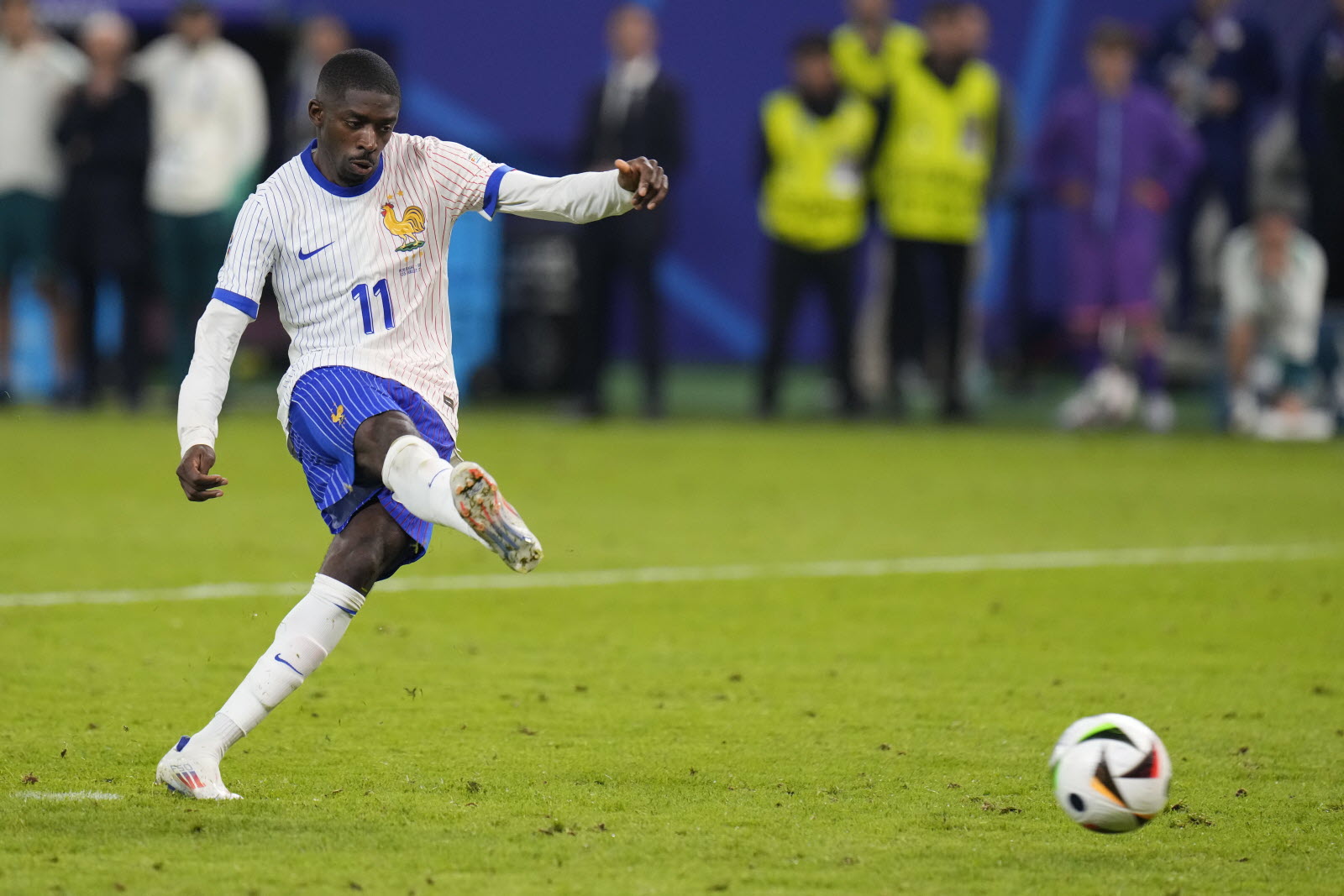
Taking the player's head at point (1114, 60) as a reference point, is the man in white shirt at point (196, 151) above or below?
below

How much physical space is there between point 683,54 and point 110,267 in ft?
26.7

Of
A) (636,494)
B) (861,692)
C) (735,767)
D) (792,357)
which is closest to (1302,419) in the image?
(636,494)

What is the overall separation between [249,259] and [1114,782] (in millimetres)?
2249

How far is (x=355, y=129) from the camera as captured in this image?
4727 millimetres

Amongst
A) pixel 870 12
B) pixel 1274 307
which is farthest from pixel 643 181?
pixel 870 12

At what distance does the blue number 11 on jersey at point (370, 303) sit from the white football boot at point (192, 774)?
3.44 ft

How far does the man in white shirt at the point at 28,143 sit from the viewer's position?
14.5 m

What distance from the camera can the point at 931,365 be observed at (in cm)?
1800

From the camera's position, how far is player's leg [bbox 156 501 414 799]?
455 cm

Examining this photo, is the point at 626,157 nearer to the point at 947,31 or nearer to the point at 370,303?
the point at 947,31

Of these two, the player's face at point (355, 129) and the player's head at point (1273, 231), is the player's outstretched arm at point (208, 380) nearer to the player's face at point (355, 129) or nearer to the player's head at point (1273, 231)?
the player's face at point (355, 129)

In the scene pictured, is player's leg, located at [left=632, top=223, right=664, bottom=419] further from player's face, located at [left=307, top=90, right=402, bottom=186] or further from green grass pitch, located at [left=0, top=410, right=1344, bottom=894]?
player's face, located at [left=307, top=90, right=402, bottom=186]

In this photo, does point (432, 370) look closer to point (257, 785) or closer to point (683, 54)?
point (257, 785)

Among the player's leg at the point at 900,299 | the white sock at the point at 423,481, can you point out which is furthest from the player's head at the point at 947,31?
the white sock at the point at 423,481
